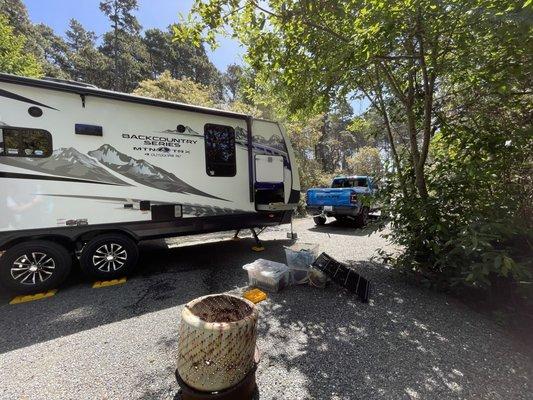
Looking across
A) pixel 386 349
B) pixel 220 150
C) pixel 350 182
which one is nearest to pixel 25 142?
pixel 220 150

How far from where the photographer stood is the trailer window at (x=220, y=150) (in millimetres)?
5410

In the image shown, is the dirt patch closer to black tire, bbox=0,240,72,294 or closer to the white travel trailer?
the white travel trailer

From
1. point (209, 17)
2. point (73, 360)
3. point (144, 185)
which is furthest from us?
point (144, 185)

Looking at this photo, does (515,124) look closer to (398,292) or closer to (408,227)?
(408,227)

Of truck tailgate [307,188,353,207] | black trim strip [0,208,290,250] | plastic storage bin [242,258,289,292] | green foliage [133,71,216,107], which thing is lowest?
plastic storage bin [242,258,289,292]

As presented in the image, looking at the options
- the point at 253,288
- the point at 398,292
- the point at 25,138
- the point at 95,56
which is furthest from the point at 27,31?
the point at 398,292

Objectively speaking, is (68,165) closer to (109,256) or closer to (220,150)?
(109,256)

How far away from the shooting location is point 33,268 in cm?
409

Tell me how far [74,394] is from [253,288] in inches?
96.2

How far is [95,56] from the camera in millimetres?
23953

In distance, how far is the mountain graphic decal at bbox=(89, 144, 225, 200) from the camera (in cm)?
448

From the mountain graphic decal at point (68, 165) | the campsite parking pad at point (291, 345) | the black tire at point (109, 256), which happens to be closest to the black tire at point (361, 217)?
the campsite parking pad at point (291, 345)

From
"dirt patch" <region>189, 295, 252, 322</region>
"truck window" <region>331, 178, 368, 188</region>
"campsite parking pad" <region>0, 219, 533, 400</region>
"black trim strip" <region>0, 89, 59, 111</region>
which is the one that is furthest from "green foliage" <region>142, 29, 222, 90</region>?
"dirt patch" <region>189, 295, 252, 322</region>

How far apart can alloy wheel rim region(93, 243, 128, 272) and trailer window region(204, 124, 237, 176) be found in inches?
82.5
